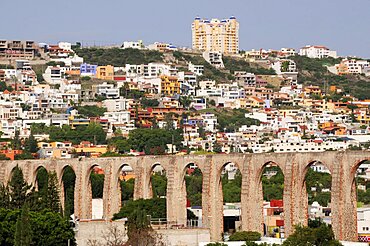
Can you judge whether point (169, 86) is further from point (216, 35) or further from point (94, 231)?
point (94, 231)

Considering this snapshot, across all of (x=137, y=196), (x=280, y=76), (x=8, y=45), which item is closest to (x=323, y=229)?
(x=137, y=196)

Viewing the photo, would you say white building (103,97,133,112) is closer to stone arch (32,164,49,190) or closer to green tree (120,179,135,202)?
green tree (120,179,135,202)

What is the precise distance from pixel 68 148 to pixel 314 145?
22450 millimetres

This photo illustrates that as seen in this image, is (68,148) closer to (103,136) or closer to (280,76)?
(103,136)

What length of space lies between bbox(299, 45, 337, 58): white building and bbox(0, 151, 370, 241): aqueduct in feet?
426

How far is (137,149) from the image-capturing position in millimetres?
107688

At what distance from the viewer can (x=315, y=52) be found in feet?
625

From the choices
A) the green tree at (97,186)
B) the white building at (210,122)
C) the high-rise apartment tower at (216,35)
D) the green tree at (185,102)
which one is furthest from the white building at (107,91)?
the green tree at (97,186)

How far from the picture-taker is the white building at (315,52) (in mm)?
189875

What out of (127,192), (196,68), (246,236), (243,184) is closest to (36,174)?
(127,192)

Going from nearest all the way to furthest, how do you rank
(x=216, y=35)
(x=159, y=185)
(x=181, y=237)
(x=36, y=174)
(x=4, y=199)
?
(x=181, y=237)
(x=4, y=199)
(x=36, y=174)
(x=159, y=185)
(x=216, y=35)

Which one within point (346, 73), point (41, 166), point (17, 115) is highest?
point (346, 73)

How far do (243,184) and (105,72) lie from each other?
97703 millimetres

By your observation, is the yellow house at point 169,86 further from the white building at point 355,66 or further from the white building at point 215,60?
the white building at point 355,66
